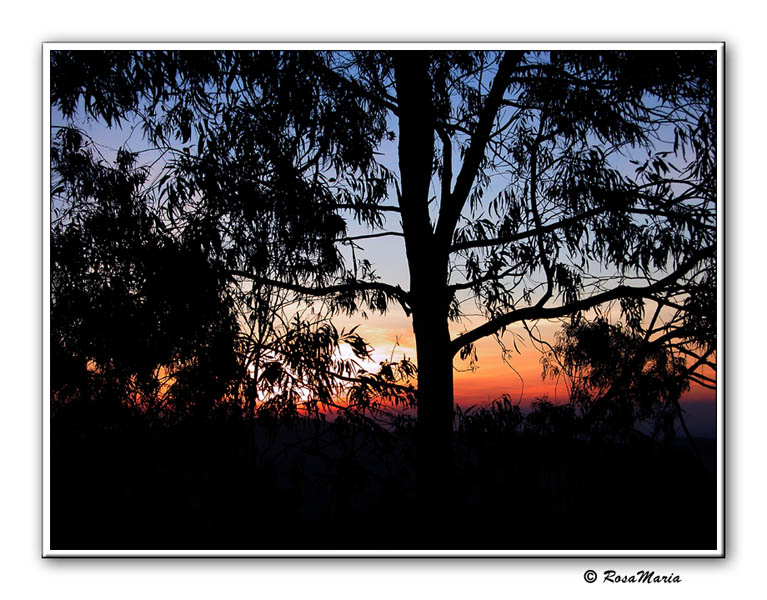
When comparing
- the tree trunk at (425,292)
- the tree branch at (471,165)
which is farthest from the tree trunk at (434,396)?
the tree branch at (471,165)

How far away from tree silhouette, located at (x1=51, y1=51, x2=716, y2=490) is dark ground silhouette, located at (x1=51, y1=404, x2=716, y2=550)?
168mm

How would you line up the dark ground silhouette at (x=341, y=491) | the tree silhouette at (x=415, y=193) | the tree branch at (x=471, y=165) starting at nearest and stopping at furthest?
the dark ground silhouette at (x=341, y=491) < the tree silhouette at (x=415, y=193) < the tree branch at (x=471, y=165)

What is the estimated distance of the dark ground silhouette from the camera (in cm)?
209

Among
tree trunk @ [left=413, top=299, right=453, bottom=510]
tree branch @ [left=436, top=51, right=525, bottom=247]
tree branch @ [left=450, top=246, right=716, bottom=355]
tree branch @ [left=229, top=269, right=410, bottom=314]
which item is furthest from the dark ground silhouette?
tree branch @ [left=436, top=51, right=525, bottom=247]

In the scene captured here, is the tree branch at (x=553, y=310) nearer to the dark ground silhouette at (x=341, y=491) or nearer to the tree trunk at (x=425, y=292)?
the tree trunk at (x=425, y=292)

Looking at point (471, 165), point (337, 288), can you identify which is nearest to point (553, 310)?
point (471, 165)

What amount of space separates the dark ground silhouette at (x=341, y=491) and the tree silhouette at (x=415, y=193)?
168mm

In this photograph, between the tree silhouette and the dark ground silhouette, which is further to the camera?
the tree silhouette

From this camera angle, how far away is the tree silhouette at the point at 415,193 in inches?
87.6

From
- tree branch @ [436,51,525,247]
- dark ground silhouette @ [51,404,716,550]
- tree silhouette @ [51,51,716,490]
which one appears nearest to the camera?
dark ground silhouette @ [51,404,716,550]

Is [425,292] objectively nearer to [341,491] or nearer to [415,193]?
[415,193]

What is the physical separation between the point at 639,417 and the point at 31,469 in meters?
2.10

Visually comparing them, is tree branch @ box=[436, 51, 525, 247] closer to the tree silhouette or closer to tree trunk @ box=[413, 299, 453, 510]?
the tree silhouette
